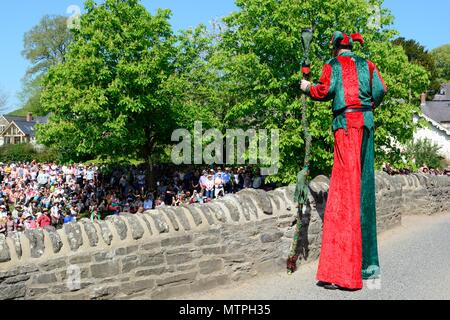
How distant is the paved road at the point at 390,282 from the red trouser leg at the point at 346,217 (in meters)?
0.43

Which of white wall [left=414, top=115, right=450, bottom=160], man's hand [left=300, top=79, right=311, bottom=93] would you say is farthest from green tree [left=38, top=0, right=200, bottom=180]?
white wall [left=414, top=115, right=450, bottom=160]

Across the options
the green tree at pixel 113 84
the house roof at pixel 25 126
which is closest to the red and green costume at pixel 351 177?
the green tree at pixel 113 84

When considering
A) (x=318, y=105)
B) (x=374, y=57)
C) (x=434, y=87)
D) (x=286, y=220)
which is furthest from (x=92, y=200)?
(x=434, y=87)

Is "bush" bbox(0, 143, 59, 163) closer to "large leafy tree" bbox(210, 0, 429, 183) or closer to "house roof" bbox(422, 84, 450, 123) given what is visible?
"large leafy tree" bbox(210, 0, 429, 183)

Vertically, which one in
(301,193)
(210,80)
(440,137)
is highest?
(210,80)

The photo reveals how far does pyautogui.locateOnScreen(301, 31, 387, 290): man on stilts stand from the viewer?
5.41 m

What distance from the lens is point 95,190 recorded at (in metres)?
26.7

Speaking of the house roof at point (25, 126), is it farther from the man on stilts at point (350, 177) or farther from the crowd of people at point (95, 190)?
the man on stilts at point (350, 177)

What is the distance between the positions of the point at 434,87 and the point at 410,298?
6296 cm

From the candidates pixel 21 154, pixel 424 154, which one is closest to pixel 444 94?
pixel 424 154

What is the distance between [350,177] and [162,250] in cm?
274

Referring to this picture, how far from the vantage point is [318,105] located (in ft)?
60.7

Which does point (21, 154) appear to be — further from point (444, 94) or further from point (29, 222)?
point (444, 94)
